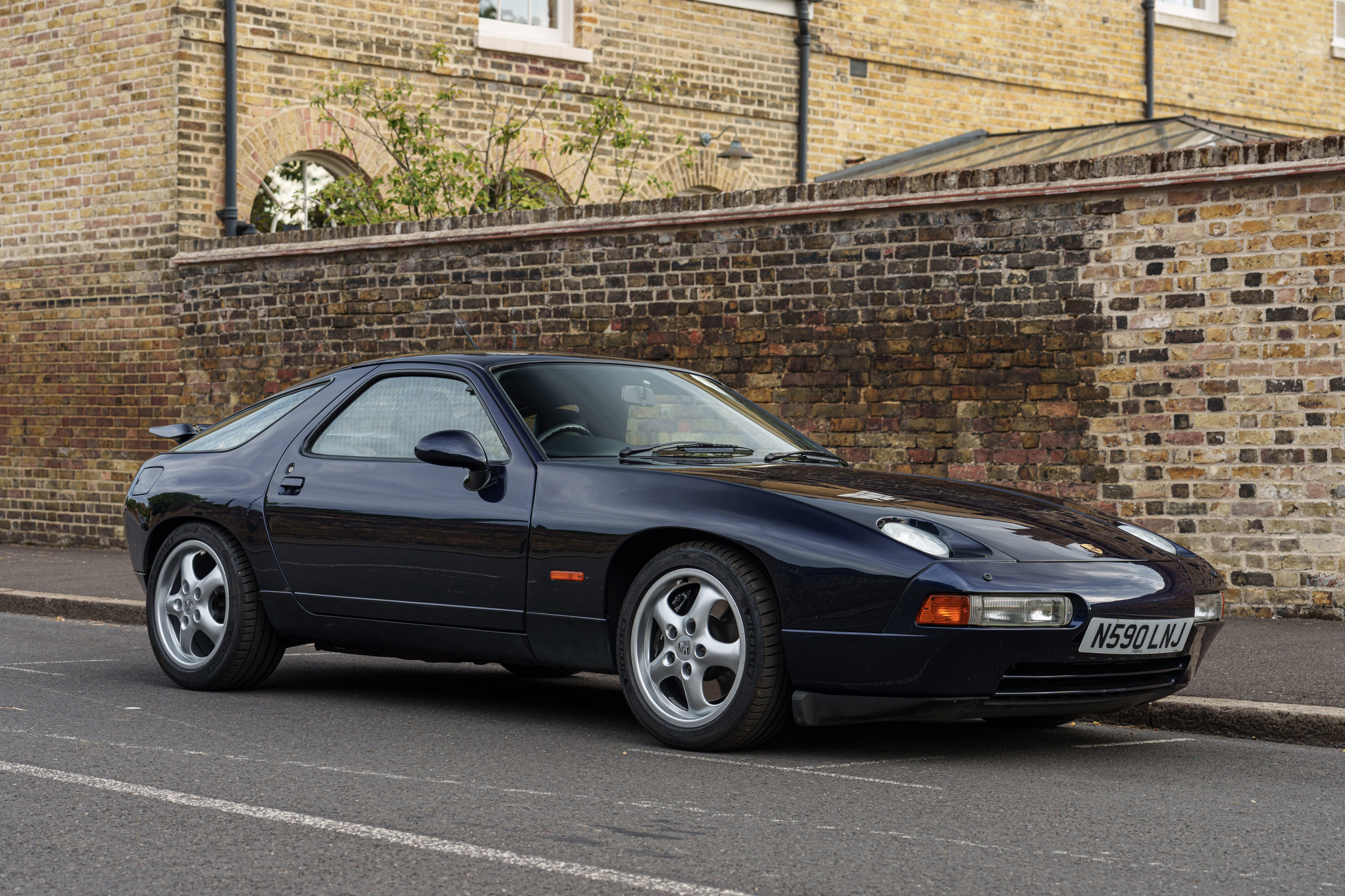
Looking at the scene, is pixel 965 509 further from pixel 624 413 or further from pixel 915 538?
pixel 624 413

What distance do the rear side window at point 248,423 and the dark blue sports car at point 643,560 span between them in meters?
0.02

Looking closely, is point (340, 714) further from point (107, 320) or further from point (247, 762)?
point (107, 320)

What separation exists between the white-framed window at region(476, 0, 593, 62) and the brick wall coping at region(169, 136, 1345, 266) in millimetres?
4469

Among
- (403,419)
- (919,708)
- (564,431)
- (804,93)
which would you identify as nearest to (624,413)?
(564,431)

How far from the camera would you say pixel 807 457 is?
21.0 feet

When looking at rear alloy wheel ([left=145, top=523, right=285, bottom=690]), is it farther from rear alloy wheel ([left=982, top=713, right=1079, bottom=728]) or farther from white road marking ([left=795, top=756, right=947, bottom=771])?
rear alloy wheel ([left=982, top=713, right=1079, bottom=728])

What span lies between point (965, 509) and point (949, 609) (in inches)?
24.5

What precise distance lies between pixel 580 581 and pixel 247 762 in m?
1.31

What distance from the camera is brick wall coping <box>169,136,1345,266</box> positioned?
30.9ft

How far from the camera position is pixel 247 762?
17.3 ft

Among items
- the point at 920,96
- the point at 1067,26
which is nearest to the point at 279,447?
the point at 920,96

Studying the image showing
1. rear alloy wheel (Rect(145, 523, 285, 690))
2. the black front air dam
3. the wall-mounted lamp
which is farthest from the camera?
the wall-mounted lamp

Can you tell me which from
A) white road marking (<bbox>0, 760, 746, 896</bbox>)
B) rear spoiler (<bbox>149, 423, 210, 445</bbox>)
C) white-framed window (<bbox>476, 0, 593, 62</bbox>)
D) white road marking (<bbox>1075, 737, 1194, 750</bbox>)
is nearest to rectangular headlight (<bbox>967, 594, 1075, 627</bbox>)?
white road marking (<bbox>1075, 737, 1194, 750</bbox>)

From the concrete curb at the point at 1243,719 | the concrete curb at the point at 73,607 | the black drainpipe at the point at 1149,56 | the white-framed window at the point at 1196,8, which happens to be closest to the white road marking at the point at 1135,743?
the concrete curb at the point at 1243,719
